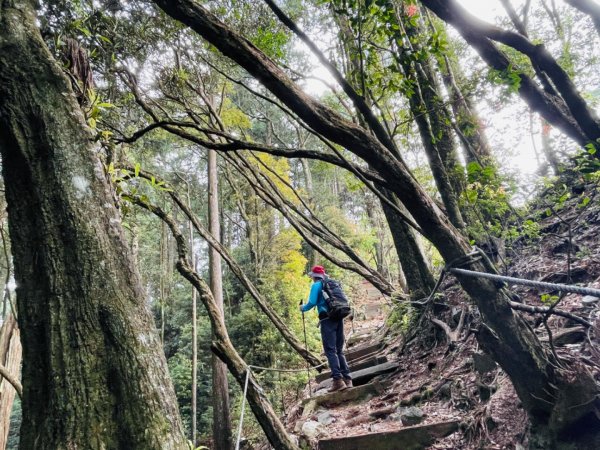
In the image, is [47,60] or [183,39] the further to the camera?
[183,39]

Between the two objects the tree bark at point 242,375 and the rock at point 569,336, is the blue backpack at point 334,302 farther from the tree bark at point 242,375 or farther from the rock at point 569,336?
the rock at point 569,336

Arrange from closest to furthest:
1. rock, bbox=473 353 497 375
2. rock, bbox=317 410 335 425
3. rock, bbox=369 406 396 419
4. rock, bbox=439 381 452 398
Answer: rock, bbox=473 353 497 375, rock, bbox=439 381 452 398, rock, bbox=369 406 396 419, rock, bbox=317 410 335 425

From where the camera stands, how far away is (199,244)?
20.6m

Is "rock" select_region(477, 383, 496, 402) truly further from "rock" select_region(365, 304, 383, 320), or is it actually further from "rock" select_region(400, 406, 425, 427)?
"rock" select_region(365, 304, 383, 320)

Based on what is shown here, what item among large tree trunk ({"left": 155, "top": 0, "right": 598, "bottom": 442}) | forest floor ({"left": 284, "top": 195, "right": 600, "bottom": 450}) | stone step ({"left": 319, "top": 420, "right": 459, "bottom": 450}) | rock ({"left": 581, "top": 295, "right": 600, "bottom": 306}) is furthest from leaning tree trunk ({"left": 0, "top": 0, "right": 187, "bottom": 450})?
rock ({"left": 581, "top": 295, "right": 600, "bottom": 306})

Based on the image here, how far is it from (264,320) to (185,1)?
11062 mm

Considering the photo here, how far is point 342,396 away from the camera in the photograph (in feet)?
16.3

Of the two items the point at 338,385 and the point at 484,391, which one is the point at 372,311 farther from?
the point at 484,391

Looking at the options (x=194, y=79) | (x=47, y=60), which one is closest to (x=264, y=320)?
(x=194, y=79)

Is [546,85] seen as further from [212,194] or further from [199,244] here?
[199,244]

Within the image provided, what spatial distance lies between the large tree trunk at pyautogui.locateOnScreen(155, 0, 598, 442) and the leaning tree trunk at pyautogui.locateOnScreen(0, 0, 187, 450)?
94 centimetres

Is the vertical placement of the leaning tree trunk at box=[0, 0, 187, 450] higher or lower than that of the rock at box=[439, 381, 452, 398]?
higher

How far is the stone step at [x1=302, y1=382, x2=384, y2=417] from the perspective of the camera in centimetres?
478

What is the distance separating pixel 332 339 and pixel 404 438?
2.12 metres
